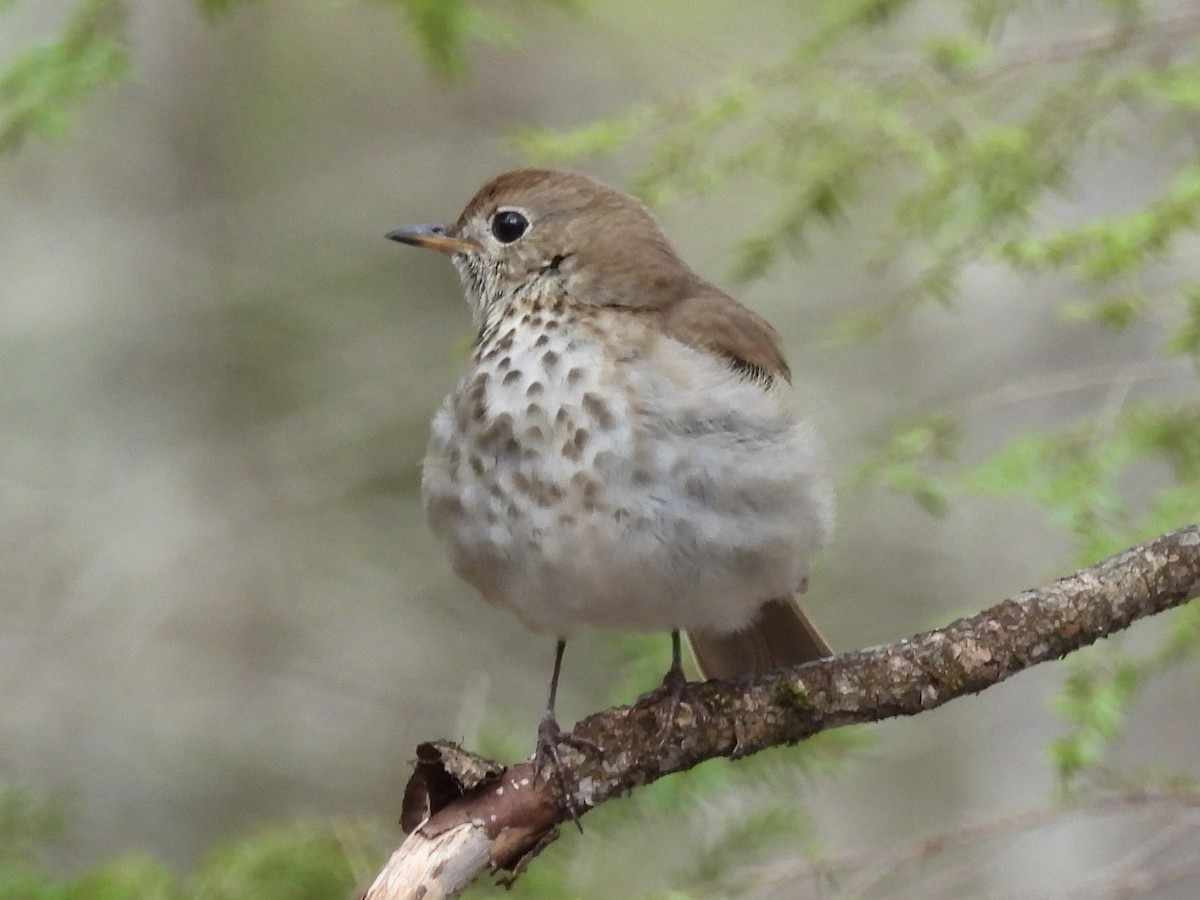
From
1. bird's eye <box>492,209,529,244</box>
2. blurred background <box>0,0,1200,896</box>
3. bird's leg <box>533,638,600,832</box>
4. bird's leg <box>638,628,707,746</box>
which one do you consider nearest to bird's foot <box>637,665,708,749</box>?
bird's leg <box>638,628,707,746</box>

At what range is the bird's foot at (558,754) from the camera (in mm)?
2488

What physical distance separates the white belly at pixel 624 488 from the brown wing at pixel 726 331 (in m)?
0.07

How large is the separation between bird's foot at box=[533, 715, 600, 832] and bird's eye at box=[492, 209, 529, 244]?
3.71 feet

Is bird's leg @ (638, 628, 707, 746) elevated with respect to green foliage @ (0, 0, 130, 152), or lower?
lower

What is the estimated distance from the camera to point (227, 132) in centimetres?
698

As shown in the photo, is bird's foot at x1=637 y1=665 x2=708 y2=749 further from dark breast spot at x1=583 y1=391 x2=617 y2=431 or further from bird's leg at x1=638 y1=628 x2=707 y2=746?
dark breast spot at x1=583 y1=391 x2=617 y2=431

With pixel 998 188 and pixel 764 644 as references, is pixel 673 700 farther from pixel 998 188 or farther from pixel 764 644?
pixel 998 188

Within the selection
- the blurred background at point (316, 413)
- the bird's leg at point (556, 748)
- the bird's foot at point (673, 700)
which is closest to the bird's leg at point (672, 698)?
the bird's foot at point (673, 700)

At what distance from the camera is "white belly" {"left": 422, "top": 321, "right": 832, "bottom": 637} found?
275 cm

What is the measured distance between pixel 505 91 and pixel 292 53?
3.20ft

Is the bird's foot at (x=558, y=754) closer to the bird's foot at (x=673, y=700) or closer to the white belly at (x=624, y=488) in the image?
the bird's foot at (x=673, y=700)

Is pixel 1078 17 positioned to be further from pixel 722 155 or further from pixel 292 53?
pixel 722 155

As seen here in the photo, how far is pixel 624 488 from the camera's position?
2.75 meters

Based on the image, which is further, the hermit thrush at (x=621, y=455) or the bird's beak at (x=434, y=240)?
the bird's beak at (x=434, y=240)
